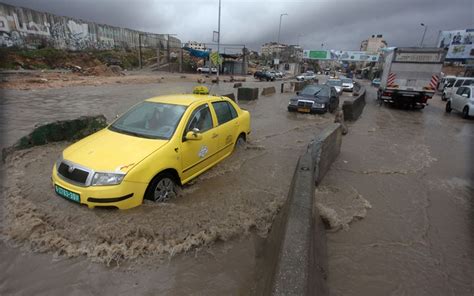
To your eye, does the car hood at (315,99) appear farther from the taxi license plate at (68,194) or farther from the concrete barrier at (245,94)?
the taxi license plate at (68,194)

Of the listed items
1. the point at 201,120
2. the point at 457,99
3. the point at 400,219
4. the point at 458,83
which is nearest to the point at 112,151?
the point at 201,120

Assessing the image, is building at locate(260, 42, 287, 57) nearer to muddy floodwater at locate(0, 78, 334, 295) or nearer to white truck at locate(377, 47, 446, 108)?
white truck at locate(377, 47, 446, 108)

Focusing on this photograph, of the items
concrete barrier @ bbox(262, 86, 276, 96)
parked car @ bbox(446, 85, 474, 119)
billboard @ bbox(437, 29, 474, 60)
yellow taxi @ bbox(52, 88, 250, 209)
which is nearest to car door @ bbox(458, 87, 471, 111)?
parked car @ bbox(446, 85, 474, 119)

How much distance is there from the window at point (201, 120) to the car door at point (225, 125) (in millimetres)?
288

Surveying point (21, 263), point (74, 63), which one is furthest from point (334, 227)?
point (74, 63)

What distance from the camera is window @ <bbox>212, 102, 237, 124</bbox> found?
537 centimetres

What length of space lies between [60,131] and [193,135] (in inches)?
179

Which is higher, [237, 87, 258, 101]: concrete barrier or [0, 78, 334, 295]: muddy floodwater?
[237, 87, 258, 101]: concrete barrier

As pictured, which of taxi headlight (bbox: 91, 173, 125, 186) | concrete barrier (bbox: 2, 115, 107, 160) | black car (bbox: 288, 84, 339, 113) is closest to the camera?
taxi headlight (bbox: 91, 173, 125, 186)

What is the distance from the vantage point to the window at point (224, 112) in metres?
5.37

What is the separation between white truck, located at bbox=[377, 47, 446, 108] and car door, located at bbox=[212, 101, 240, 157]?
1413cm

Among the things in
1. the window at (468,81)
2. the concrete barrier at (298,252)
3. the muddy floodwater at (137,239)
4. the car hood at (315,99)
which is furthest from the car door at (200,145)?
the window at (468,81)

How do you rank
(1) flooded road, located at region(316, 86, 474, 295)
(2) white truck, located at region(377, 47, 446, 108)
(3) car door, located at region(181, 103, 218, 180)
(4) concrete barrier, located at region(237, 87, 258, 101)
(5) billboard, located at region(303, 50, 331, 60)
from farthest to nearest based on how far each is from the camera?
(5) billboard, located at region(303, 50, 331, 60) → (4) concrete barrier, located at region(237, 87, 258, 101) → (2) white truck, located at region(377, 47, 446, 108) → (3) car door, located at region(181, 103, 218, 180) → (1) flooded road, located at region(316, 86, 474, 295)

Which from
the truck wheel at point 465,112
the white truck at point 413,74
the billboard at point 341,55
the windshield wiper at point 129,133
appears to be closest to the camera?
the windshield wiper at point 129,133
